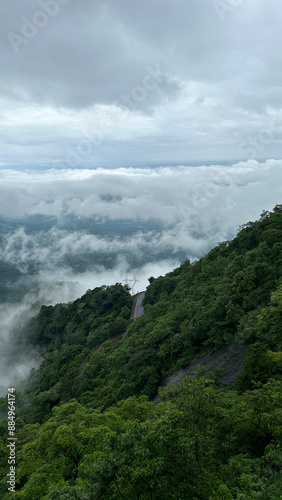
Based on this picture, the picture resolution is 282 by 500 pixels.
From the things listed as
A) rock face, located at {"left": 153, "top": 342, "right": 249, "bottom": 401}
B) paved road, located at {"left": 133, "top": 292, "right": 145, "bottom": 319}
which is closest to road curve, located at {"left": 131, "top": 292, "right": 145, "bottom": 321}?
paved road, located at {"left": 133, "top": 292, "right": 145, "bottom": 319}

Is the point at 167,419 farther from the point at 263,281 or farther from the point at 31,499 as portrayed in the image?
the point at 263,281

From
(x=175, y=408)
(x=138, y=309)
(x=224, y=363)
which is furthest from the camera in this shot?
(x=138, y=309)

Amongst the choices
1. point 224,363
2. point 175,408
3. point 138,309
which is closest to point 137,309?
point 138,309

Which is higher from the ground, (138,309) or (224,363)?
(138,309)

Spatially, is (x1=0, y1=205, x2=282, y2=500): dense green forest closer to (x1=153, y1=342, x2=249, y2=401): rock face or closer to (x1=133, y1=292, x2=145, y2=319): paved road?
(x1=153, y1=342, x2=249, y2=401): rock face

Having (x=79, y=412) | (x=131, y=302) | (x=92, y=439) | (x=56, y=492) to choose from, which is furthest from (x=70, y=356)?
(x=56, y=492)

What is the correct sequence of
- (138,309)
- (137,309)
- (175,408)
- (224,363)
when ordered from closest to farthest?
(175,408) → (224,363) → (138,309) → (137,309)

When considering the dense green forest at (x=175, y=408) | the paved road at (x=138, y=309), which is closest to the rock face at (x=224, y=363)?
the dense green forest at (x=175, y=408)

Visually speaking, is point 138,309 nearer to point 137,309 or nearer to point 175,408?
point 137,309
